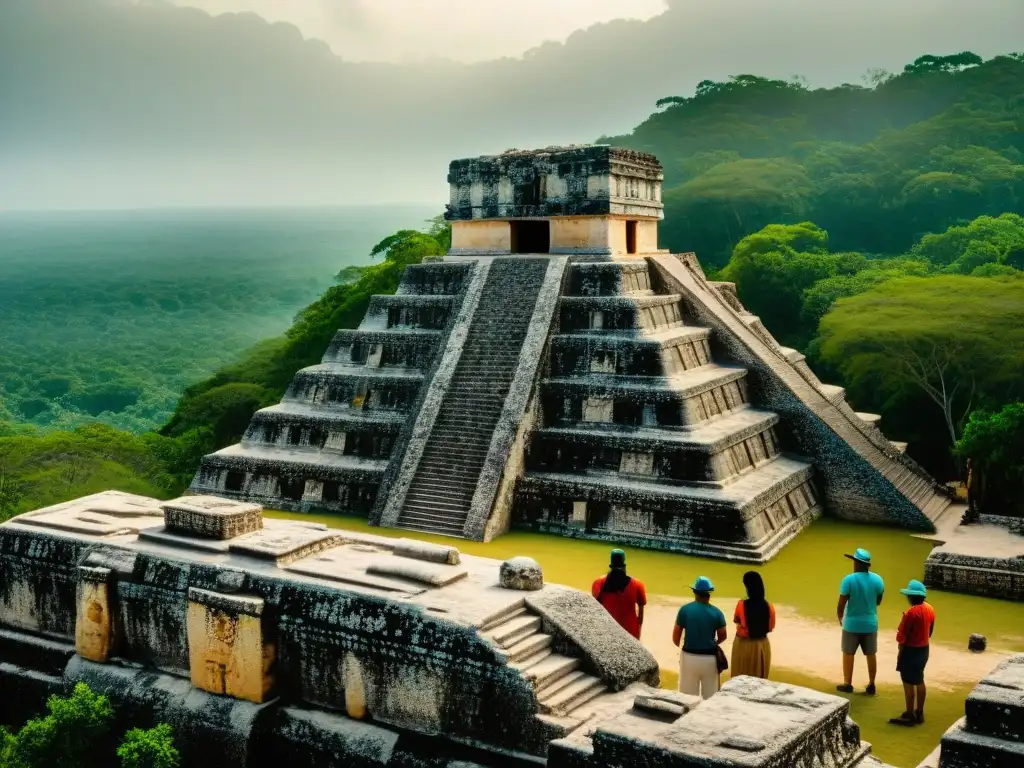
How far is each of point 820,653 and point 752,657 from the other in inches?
85.4

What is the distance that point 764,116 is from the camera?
207 feet

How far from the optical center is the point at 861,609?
1000 cm

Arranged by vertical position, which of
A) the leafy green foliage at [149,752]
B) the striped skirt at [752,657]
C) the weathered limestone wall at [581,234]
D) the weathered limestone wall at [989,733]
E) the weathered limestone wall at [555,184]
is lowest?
the leafy green foliage at [149,752]

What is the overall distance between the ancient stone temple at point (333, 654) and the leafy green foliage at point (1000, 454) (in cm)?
914

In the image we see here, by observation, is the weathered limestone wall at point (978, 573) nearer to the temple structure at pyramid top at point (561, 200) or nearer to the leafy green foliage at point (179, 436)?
the temple structure at pyramid top at point (561, 200)

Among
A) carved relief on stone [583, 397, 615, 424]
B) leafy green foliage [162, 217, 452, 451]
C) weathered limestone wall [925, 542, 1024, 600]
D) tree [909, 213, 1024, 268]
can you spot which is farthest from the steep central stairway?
tree [909, 213, 1024, 268]

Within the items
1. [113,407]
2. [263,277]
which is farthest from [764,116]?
[263,277]

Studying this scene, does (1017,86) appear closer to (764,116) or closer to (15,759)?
(764,116)

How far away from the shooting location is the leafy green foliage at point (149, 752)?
30.3 feet

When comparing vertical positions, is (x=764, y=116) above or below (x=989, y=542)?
above

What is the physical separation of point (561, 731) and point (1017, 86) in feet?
175

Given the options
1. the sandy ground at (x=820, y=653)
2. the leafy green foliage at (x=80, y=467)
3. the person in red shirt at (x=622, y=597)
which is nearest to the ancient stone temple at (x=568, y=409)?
the sandy ground at (x=820, y=653)

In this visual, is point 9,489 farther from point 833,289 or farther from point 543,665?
point 833,289

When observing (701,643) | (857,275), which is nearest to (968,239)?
(857,275)
